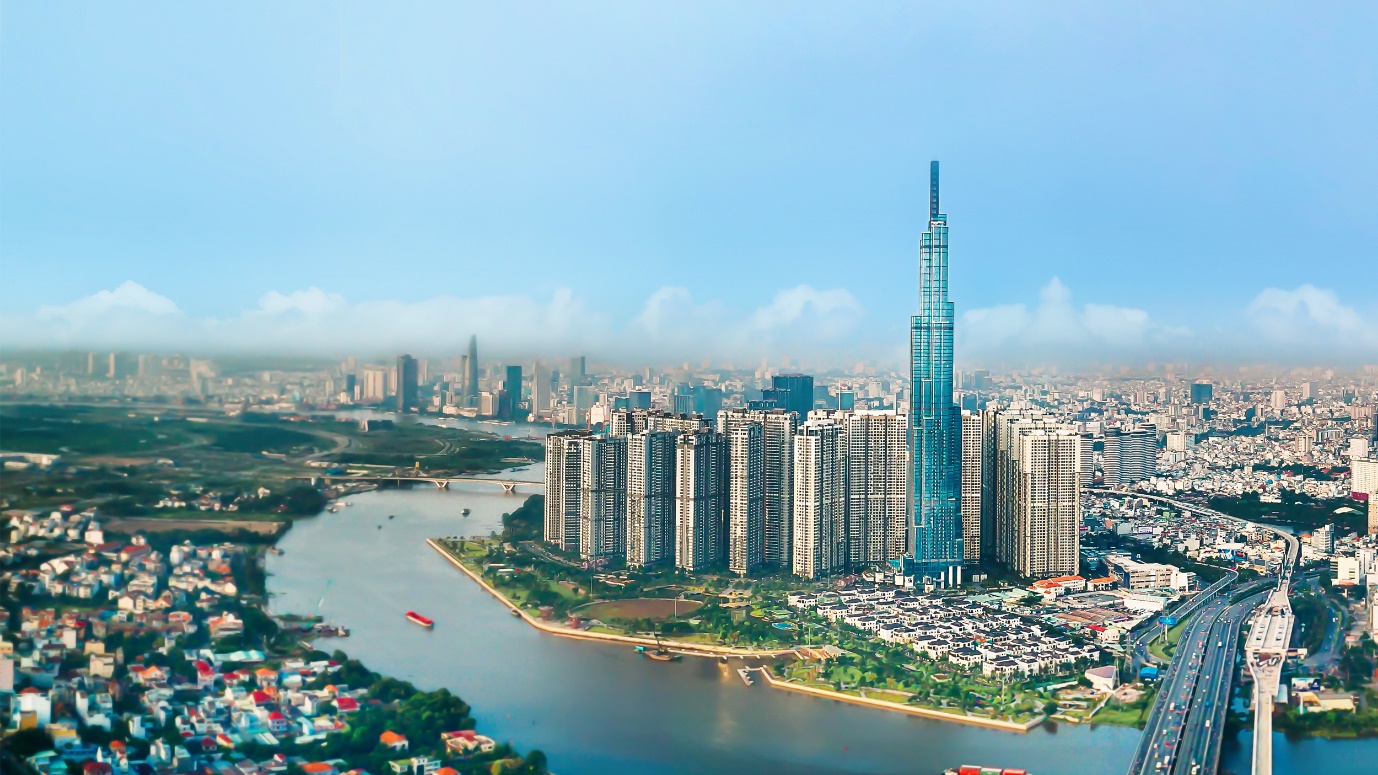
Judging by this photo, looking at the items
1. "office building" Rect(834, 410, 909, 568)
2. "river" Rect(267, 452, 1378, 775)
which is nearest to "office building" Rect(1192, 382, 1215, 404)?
"office building" Rect(834, 410, 909, 568)

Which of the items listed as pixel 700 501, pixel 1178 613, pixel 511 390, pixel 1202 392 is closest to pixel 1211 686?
pixel 1178 613

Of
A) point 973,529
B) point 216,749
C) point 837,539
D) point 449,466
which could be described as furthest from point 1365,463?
point 216,749

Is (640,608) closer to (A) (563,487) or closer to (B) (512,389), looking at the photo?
(A) (563,487)

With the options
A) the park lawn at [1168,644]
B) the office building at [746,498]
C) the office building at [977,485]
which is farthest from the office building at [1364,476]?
the office building at [746,498]

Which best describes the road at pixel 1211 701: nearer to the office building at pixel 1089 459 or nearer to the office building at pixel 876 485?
the office building at pixel 876 485

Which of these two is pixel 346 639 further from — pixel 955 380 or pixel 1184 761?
pixel 955 380

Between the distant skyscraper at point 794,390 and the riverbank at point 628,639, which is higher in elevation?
the distant skyscraper at point 794,390
